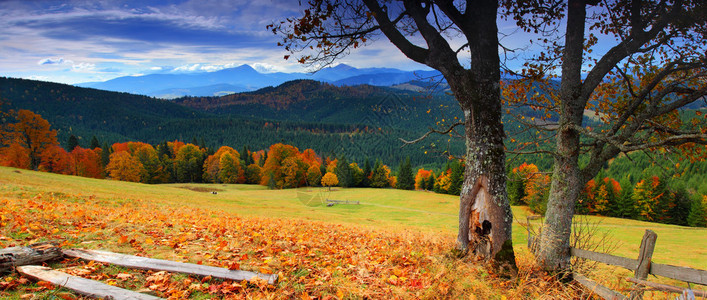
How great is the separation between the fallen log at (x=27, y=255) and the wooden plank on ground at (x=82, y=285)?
18cm

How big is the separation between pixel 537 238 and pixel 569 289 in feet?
3.94

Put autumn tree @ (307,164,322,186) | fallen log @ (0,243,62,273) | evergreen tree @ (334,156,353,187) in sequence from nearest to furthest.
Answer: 1. fallen log @ (0,243,62,273)
2. autumn tree @ (307,164,322,186)
3. evergreen tree @ (334,156,353,187)

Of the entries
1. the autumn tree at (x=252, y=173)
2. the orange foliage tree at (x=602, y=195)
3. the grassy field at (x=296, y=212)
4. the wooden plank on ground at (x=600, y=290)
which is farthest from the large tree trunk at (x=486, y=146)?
the autumn tree at (x=252, y=173)

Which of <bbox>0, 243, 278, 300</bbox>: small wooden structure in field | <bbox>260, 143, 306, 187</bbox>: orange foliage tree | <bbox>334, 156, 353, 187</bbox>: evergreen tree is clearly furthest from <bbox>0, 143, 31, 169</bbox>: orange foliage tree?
<bbox>0, 243, 278, 300</bbox>: small wooden structure in field

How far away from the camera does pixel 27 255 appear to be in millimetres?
4605

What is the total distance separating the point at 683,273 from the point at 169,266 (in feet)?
26.1

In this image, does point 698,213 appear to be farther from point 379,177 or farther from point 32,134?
point 32,134

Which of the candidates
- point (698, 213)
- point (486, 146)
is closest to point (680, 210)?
point (698, 213)

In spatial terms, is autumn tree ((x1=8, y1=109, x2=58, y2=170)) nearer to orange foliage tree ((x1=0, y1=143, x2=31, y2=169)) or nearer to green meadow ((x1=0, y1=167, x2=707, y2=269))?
orange foliage tree ((x1=0, y1=143, x2=31, y2=169))

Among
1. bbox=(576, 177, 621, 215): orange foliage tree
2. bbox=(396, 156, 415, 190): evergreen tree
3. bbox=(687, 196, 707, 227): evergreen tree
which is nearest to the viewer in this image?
bbox=(687, 196, 707, 227): evergreen tree

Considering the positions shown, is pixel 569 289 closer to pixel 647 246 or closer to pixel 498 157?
pixel 647 246

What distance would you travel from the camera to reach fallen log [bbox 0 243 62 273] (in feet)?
14.3

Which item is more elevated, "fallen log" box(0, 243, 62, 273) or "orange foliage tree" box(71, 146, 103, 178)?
"fallen log" box(0, 243, 62, 273)

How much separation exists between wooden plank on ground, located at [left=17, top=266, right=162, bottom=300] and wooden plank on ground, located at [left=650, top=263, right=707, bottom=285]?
7601mm
